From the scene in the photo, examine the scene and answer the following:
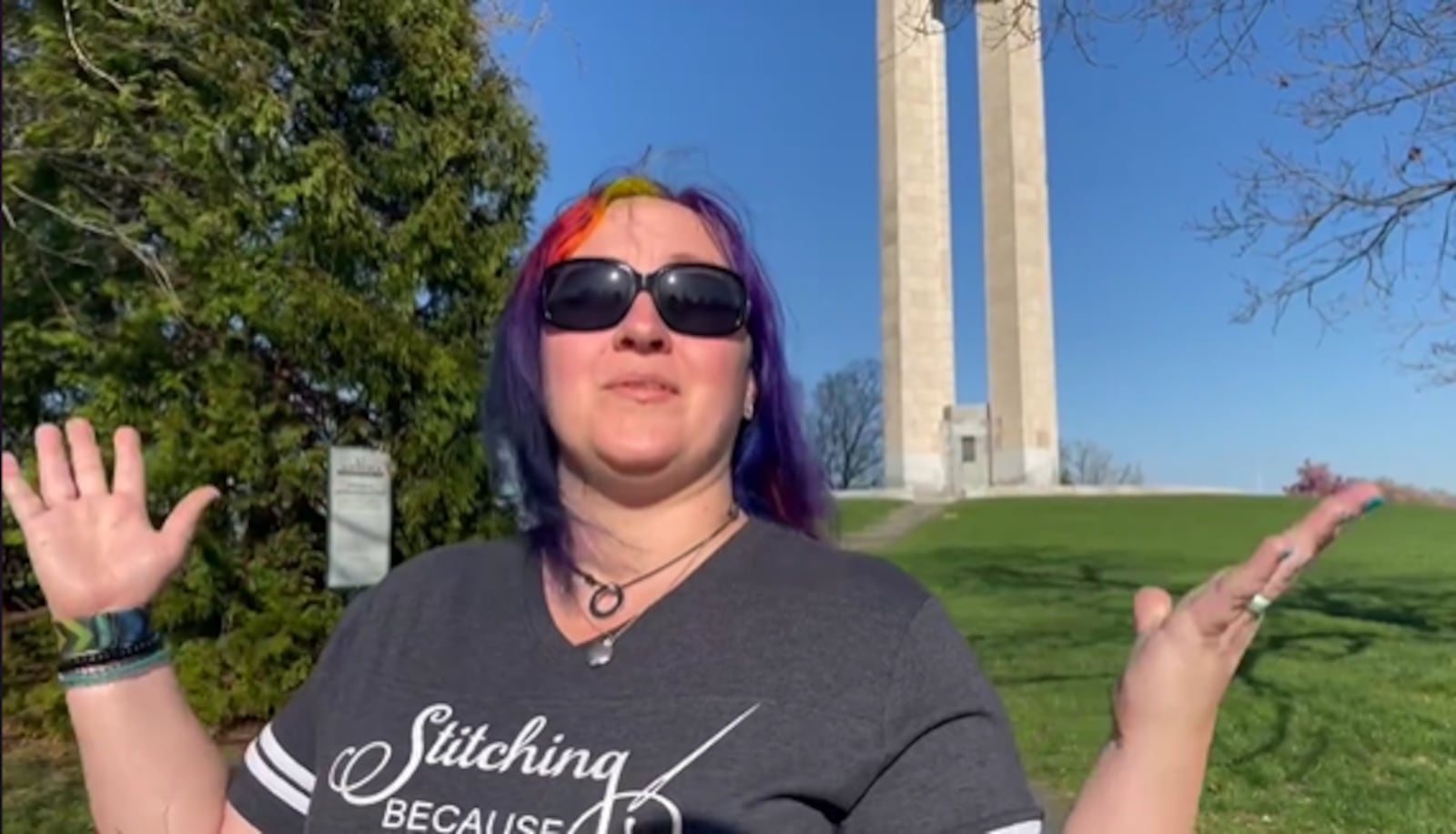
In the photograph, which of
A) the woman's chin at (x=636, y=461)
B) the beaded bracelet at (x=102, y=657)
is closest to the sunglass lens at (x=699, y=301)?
the woman's chin at (x=636, y=461)

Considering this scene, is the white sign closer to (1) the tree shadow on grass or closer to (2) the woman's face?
(1) the tree shadow on grass

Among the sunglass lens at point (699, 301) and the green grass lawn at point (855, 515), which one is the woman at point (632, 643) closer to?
the sunglass lens at point (699, 301)

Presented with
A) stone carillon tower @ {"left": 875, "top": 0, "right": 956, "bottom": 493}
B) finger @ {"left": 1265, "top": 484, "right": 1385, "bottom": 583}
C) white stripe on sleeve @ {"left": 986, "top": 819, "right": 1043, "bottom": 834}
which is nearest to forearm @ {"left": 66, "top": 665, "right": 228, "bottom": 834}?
white stripe on sleeve @ {"left": 986, "top": 819, "right": 1043, "bottom": 834}

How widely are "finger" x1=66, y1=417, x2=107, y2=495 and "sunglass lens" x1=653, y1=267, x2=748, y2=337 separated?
1.78 feet

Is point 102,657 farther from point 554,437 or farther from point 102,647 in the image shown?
point 554,437

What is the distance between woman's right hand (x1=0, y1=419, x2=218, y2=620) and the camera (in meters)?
1.07

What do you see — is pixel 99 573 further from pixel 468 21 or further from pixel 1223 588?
pixel 468 21

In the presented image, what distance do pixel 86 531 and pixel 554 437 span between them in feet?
1.44

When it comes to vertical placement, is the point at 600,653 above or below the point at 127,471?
below

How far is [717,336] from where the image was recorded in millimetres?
1125

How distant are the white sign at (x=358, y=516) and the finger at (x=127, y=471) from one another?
2.38 metres

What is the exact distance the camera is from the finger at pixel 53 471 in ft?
3.53

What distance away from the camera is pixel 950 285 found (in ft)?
96.7

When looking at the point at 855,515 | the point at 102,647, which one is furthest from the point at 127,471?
the point at 855,515
